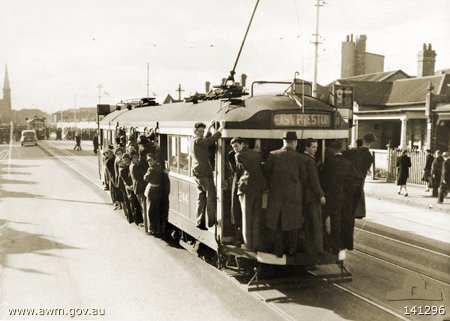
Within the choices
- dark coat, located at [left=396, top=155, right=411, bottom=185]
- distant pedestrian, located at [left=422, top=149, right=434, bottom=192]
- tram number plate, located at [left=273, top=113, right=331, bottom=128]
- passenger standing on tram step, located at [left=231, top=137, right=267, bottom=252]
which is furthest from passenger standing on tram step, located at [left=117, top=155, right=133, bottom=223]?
distant pedestrian, located at [left=422, top=149, right=434, bottom=192]

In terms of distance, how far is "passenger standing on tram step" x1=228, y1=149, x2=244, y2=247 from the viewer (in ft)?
24.0

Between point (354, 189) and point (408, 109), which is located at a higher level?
point (408, 109)

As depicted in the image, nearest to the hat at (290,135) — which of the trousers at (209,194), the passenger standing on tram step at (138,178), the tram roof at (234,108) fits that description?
the tram roof at (234,108)

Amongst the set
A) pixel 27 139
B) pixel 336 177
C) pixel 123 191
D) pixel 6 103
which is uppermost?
pixel 6 103

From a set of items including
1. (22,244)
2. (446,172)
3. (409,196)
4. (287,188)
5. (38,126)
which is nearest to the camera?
(287,188)

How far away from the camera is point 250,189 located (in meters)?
6.99

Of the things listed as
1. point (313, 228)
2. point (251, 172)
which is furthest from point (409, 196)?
point (251, 172)

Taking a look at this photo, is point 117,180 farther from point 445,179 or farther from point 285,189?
point 445,179

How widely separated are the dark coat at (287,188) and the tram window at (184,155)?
251cm

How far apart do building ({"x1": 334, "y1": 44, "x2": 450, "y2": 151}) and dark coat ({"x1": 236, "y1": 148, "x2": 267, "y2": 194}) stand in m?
19.2

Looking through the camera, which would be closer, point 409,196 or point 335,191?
point 335,191

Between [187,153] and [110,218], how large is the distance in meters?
4.94

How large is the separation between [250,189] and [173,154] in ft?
10.9

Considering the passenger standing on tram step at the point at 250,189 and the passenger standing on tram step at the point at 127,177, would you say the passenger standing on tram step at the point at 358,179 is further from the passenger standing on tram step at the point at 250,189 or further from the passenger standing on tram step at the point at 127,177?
the passenger standing on tram step at the point at 127,177
